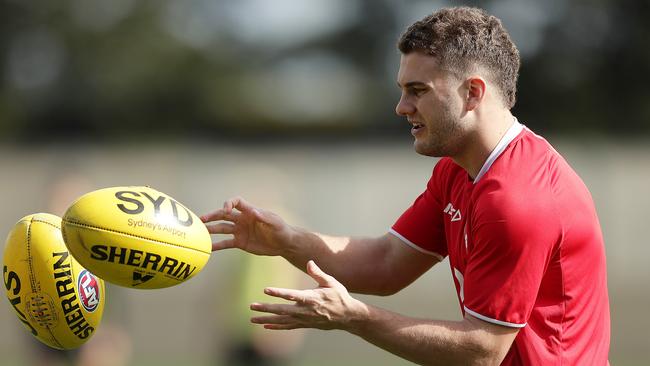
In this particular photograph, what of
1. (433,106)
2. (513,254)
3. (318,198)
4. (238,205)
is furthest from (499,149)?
(318,198)

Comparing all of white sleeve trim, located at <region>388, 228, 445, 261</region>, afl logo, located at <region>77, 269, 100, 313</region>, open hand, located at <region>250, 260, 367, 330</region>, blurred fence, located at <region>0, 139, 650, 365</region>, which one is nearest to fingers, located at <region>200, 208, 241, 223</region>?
afl logo, located at <region>77, 269, 100, 313</region>

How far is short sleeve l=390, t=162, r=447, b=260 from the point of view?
561 cm

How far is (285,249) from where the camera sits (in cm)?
568

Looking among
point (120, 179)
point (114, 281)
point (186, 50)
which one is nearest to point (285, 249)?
point (114, 281)

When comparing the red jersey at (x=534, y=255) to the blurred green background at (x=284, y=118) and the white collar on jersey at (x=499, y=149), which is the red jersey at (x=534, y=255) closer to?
the white collar on jersey at (x=499, y=149)

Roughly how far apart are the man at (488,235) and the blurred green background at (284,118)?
612 centimetres

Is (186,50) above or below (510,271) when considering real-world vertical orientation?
below

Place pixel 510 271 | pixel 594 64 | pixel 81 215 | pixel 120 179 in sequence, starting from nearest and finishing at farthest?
pixel 510 271, pixel 81 215, pixel 120 179, pixel 594 64

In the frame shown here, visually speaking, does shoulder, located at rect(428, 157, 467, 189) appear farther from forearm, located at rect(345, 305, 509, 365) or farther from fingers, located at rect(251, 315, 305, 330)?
fingers, located at rect(251, 315, 305, 330)

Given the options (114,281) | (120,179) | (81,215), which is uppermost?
(81,215)

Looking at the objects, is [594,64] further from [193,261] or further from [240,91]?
[193,261]

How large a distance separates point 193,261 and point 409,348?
1.21 metres

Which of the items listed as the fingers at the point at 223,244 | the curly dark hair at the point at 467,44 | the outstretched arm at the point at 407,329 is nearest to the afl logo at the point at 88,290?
the fingers at the point at 223,244

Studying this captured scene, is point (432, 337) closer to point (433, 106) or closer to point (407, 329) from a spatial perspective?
point (407, 329)
